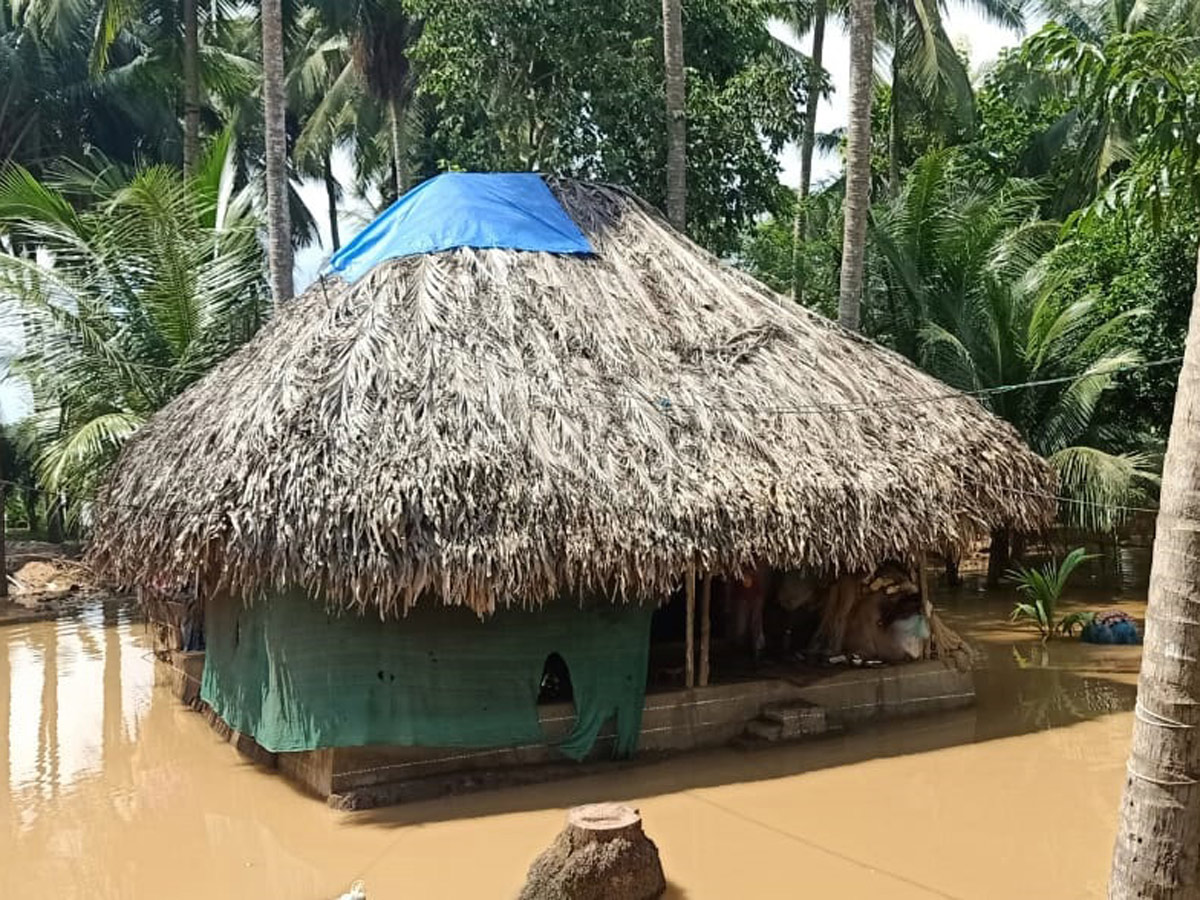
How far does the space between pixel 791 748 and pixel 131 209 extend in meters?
8.68

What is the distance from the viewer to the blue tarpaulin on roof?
8.91 meters

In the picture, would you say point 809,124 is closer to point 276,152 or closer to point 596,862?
point 276,152

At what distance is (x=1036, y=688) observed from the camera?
955 centimetres

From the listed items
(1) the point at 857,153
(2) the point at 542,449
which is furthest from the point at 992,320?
(2) the point at 542,449

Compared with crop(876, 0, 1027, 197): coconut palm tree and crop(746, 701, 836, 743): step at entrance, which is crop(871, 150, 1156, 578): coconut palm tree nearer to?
crop(876, 0, 1027, 197): coconut palm tree

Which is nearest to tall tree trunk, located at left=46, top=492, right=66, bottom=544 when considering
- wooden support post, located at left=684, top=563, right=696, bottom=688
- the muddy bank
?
the muddy bank

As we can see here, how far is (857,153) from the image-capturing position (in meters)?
10.8

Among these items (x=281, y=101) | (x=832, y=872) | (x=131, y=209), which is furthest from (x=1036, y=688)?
(x=131, y=209)

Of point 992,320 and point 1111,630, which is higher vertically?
point 992,320

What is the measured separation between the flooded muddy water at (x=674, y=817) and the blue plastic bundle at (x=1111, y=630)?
1.82 m

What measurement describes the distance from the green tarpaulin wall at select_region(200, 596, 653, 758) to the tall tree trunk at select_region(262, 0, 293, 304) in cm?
506

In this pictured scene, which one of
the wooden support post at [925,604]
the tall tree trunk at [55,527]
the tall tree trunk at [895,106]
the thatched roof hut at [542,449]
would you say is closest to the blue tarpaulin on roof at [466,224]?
the thatched roof hut at [542,449]

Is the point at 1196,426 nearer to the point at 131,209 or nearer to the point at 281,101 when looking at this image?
the point at 281,101

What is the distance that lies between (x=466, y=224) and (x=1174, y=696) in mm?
7026
